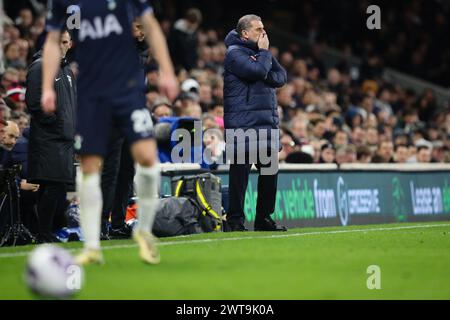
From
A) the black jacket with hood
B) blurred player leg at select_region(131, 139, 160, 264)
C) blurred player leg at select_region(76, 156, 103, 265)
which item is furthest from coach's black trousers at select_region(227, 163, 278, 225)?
blurred player leg at select_region(76, 156, 103, 265)

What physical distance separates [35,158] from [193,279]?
3.84 m

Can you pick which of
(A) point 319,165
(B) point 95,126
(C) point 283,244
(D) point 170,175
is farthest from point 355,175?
(B) point 95,126

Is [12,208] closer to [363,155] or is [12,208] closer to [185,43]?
[363,155]

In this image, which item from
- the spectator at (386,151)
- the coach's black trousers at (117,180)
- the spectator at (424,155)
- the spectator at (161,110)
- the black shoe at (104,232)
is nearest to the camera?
the coach's black trousers at (117,180)

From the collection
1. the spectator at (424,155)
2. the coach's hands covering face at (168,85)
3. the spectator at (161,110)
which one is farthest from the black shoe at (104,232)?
the spectator at (424,155)

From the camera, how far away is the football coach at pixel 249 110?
1209 cm

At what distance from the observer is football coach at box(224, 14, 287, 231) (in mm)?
12086

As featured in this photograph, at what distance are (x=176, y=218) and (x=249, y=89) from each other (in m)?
1.60

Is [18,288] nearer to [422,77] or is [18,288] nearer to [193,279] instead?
[193,279]

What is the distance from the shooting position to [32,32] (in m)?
18.5

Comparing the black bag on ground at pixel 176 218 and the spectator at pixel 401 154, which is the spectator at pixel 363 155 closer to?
the spectator at pixel 401 154

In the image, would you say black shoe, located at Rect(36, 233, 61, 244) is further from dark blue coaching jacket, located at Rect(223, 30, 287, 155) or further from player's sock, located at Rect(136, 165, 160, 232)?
player's sock, located at Rect(136, 165, 160, 232)

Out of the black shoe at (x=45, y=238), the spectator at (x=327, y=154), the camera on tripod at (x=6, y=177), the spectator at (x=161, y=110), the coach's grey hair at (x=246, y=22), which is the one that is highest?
the coach's grey hair at (x=246, y=22)

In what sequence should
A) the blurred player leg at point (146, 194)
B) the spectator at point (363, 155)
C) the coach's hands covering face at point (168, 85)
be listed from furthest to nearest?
the spectator at point (363, 155) < the blurred player leg at point (146, 194) < the coach's hands covering face at point (168, 85)
